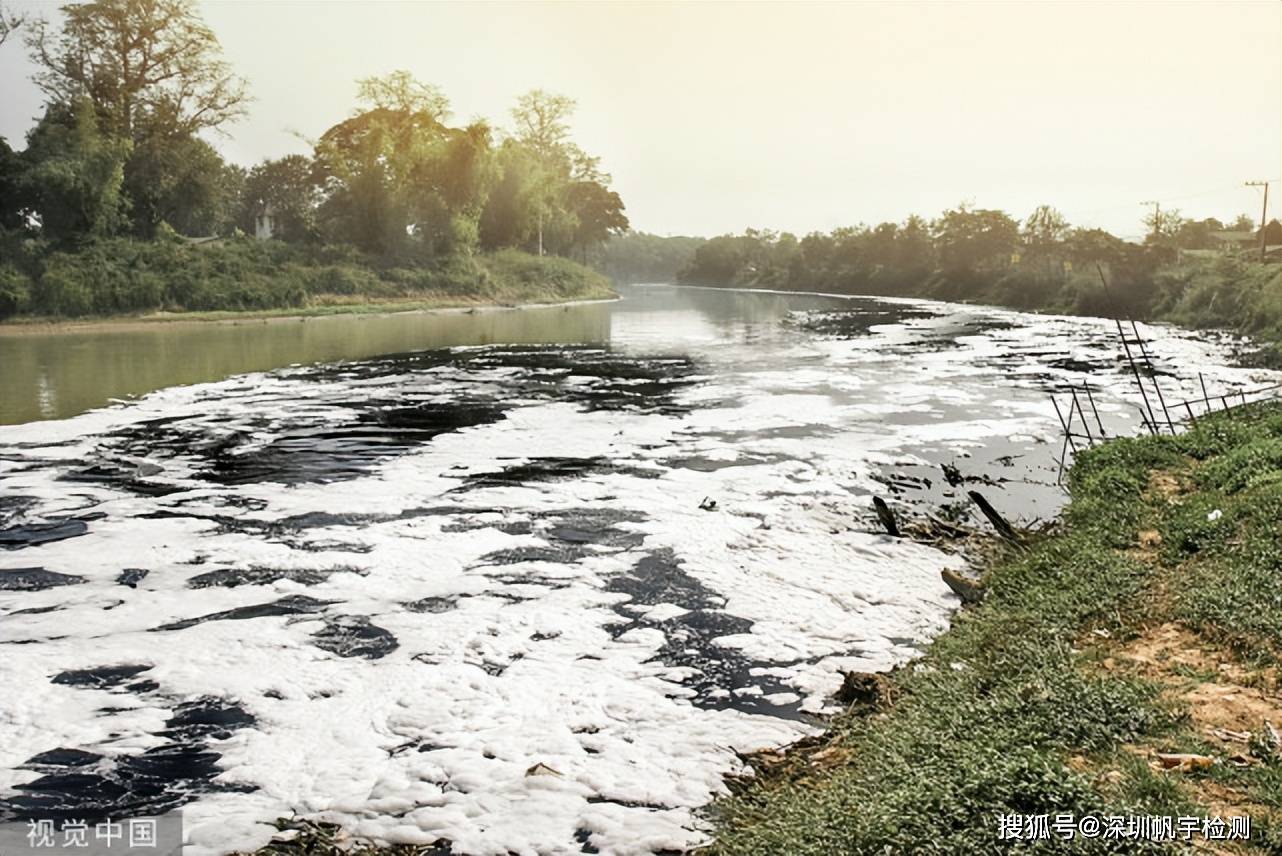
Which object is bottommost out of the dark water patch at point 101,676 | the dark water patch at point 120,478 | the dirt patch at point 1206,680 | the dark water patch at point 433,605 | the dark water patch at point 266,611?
the dark water patch at point 101,676

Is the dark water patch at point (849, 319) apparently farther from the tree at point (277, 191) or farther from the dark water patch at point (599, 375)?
the tree at point (277, 191)

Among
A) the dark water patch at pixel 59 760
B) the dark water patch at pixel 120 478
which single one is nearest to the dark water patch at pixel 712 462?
the dark water patch at pixel 120 478

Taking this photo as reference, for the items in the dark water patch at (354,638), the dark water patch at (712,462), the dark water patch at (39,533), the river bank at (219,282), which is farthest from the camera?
the river bank at (219,282)

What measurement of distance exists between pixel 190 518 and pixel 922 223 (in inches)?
3540

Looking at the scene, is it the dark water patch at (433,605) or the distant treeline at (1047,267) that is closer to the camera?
the dark water patch at (433,605)

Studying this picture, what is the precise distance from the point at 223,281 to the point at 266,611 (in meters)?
39.8

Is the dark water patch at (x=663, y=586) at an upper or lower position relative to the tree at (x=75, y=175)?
lower

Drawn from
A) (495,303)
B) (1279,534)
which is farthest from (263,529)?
(495,303)

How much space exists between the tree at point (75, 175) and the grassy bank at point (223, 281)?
191 centimetres

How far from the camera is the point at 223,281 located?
4134 cm

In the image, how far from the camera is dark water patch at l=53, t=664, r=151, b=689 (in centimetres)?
549

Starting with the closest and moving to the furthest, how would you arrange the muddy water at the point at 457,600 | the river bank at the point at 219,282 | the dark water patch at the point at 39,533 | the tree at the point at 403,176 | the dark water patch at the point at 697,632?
the muddy water at the point at 457,600 → the dark water patch at the point at 697,632 → the dark water patch at the point at 39,533 → the river bank at the point at 219,282 → the tree at the point at 403,176

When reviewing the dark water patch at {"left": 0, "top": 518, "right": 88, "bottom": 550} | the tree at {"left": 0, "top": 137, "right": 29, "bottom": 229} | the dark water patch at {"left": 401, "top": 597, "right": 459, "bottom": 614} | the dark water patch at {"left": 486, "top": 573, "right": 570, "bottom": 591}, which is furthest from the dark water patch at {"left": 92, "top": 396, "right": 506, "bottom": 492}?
the tree at {"left": 0, "top": 137, "right": 29, "bottom": 229}

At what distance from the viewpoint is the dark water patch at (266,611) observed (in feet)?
21.3
